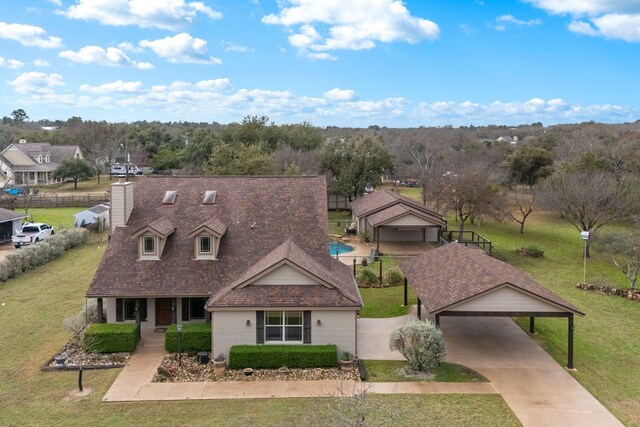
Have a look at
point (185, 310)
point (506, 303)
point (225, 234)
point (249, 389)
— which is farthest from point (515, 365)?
point (185, 310)

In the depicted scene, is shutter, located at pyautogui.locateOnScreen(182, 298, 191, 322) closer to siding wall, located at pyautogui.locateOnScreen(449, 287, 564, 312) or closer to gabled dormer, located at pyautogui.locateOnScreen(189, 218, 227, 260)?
gabled dormer, located at pyautogui.locateOnScreen(189, 218, 227, 260)

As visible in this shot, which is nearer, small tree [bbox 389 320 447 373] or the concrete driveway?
the concrete driveway

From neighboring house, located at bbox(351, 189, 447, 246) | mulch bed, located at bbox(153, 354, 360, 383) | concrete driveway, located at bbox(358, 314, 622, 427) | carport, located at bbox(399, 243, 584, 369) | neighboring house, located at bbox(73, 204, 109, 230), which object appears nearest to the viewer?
concrete driveway, located at bbox(358, 314, 622, 427)

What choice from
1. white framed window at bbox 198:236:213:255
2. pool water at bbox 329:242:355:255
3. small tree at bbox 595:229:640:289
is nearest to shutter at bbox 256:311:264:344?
white framed window at bbox 198:236:213:255

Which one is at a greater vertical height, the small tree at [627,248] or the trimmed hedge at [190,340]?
the small tree at [627,248]

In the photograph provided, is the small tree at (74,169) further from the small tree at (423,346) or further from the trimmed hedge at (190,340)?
the small tree at (423,346)

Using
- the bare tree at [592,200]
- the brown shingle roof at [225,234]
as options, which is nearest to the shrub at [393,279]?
the brown shingle roof at [225,234]

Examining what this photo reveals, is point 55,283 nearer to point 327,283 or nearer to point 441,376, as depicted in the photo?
point 327,283
